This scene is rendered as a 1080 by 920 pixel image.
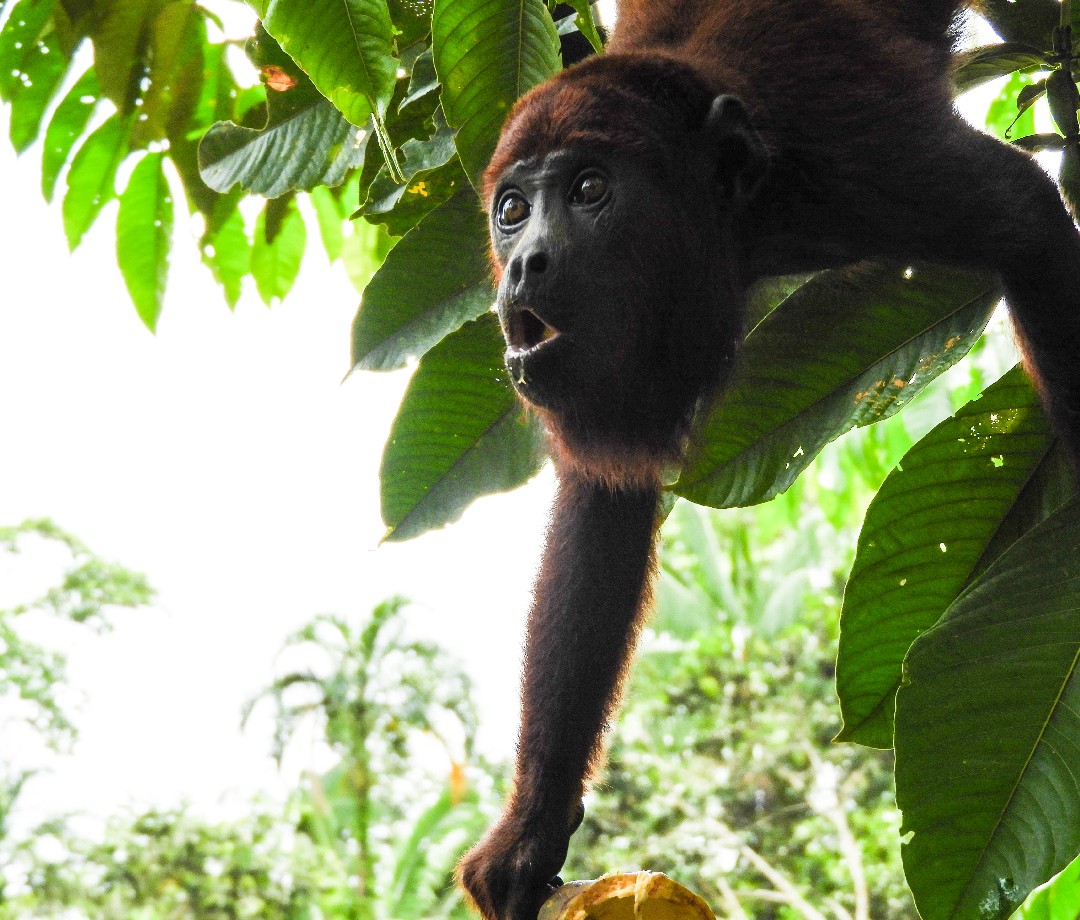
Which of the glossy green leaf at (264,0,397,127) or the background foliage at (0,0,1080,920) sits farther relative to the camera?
the background foliage at (0,0,1080,920)

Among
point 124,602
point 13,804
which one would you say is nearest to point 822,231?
point 13,804

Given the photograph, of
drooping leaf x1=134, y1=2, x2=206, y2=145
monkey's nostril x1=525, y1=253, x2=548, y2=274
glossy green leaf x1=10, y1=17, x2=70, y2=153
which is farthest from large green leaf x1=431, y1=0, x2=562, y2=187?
glossy green leaf x1=10, y1=17, x2=70, y2=153

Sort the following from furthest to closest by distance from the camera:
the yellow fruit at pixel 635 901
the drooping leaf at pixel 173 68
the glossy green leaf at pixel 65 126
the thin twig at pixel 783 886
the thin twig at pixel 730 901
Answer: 1. the thin twig at pixel 730 901
2. the thin twig at pixel 783 886
3. the glossy green leaf at pixel 65 126
4. the drooping leaf at pixel 173 68
5. the yellow fruit at pixel 635 901

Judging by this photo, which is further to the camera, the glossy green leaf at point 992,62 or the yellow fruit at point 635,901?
the glossy green leaf at point 992,62

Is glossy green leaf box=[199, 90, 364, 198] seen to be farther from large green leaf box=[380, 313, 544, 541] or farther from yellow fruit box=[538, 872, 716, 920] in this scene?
yellow fruit box=[538, 872, 716, 920]

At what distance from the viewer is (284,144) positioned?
6.78 feet

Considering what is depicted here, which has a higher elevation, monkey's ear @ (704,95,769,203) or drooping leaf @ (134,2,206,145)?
drooping leaf @ (134,2,206,145)

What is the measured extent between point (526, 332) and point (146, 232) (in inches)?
45.0

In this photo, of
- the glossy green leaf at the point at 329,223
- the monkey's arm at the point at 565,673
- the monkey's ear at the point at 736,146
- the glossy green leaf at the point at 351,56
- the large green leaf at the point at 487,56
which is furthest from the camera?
the glossy green leaf at the point at 329,223

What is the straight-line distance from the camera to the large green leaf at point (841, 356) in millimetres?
1978

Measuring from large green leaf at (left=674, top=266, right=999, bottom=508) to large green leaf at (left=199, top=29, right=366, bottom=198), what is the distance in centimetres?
74

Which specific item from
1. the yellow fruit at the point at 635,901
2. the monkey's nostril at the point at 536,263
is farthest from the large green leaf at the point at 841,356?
the yellow fruit at the point at 635,901

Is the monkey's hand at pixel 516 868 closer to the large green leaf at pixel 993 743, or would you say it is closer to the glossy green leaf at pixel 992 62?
the large green leaf at pixel 993 743

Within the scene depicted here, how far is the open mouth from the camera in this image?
185 centimetres
